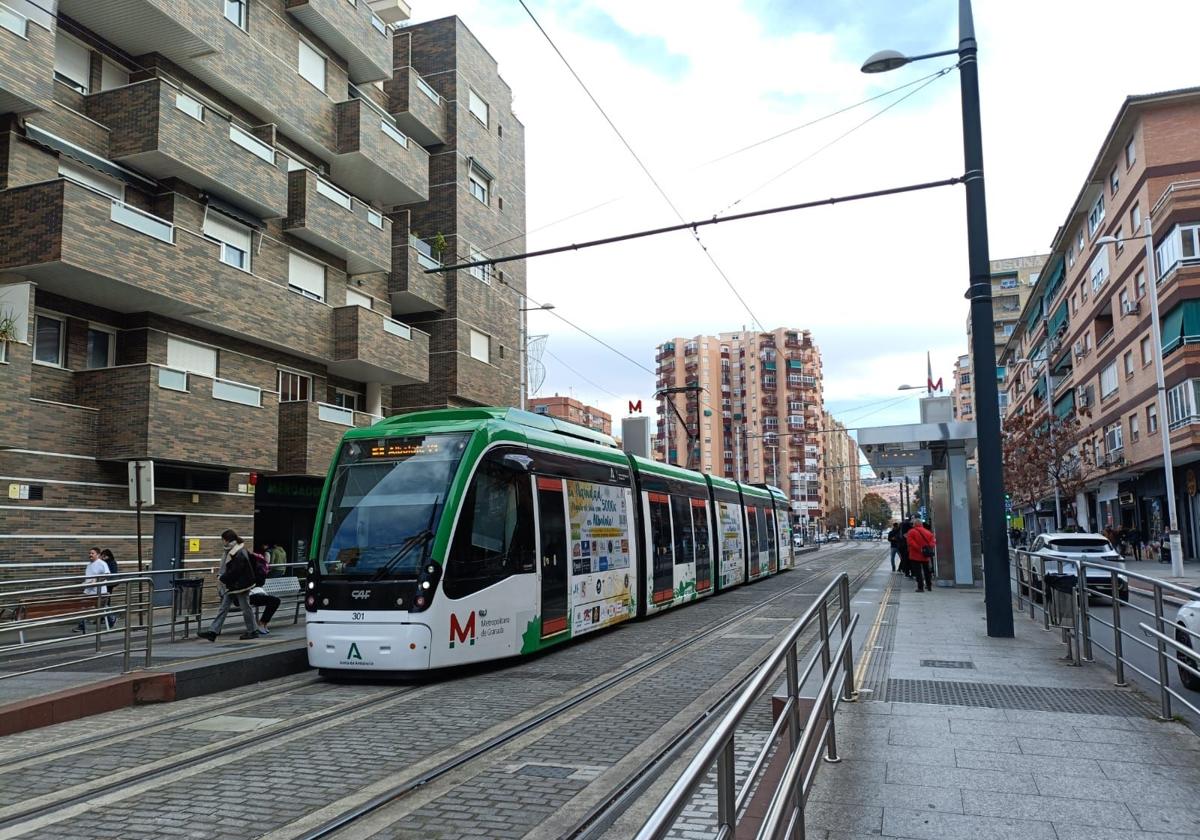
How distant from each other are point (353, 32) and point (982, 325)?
20.2 meters

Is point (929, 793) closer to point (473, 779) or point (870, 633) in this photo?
point (473, 779)

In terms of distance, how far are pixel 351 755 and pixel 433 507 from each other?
3.74m

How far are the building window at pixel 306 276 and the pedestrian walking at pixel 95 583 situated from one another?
28.8ft

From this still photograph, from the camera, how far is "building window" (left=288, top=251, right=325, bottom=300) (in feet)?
79.1

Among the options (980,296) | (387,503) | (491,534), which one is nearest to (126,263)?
(387,503)

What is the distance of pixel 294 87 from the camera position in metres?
24.0

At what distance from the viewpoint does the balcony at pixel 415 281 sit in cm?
2845

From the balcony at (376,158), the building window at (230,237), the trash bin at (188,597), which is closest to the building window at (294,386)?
the building window at (230,237)

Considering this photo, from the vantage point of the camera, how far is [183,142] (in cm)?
1941

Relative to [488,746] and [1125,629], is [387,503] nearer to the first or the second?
[488,746]

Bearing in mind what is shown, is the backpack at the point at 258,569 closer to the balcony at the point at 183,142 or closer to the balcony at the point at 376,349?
the balcony at the point at 183,142

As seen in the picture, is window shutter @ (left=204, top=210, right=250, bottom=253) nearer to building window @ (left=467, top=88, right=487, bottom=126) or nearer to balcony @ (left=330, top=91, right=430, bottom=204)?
balcony @ (left=330, top=91, right=430, bottom=204)

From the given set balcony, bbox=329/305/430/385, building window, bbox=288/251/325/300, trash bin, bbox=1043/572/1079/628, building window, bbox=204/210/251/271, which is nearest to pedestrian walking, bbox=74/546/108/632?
building window, bbox=204/210/251/271

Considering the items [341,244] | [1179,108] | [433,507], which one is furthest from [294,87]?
[1179,108]
